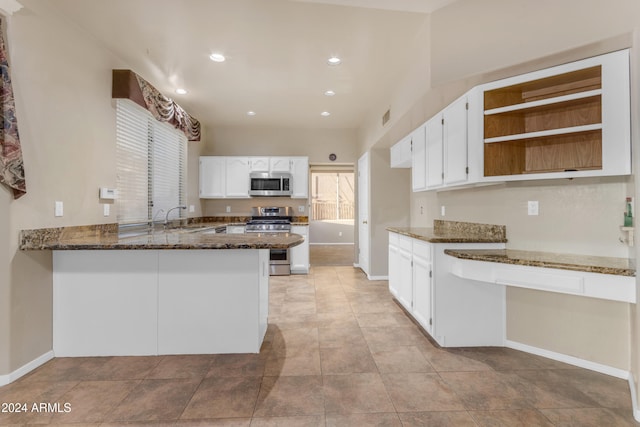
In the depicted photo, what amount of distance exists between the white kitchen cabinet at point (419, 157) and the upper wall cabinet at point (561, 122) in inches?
35.8

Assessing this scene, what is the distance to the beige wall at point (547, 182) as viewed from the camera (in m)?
1.84

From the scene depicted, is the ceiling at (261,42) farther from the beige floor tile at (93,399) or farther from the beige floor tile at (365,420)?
the beige floor tile at (365,420)

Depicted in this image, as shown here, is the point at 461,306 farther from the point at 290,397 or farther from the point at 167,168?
the point at 167,168

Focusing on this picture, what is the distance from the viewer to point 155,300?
2309mm

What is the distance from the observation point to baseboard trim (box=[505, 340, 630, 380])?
2031mm

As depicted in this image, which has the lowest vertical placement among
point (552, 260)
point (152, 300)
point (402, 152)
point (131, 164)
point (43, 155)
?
point (152, 300)

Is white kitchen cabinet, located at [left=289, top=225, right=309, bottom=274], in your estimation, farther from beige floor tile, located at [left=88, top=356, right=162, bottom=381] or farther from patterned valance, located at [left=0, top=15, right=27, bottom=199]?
patterned valance, located at [left=0, top=15, right=27, bottom=199]

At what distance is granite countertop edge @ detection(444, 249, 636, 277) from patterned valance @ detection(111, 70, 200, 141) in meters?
3.33

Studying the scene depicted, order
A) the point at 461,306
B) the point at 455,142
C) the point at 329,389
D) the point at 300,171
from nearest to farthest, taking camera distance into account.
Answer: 1. the point at 329,389
2. the point at 461,306
3. the point at 455,142
4. the point at 300,171

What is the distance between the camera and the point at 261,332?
2480mm

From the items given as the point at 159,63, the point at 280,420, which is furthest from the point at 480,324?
the point at 159,63

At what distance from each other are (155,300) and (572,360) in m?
3.13

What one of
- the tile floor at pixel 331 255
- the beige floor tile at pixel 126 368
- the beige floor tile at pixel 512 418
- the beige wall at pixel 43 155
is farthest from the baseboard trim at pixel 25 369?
the tile floor at pixel 331 255

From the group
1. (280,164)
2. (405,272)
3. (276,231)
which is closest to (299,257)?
(276,231)
